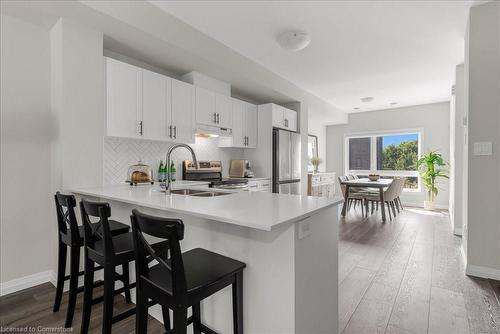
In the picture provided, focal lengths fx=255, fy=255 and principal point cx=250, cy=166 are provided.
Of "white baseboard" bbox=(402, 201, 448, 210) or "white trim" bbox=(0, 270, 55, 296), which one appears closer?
"white trim" bbox=(0, 270, 55, 296)

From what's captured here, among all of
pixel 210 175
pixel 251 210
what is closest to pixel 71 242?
pixel 251 210

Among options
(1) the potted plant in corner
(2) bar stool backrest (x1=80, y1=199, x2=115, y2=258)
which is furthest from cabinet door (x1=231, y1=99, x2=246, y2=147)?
(1) the potted plant in corner

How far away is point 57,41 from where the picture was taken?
226 cm

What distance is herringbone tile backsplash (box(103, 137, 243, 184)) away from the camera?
286 cm

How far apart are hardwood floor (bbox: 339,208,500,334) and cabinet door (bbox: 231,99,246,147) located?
2166mm

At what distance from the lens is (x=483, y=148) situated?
248 cm

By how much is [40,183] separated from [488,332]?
3.73m

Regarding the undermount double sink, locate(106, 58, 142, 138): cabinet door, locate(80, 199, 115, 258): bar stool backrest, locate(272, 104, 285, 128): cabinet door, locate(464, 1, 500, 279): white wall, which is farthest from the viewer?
locate(272, 104, 285, 128): cabinet door

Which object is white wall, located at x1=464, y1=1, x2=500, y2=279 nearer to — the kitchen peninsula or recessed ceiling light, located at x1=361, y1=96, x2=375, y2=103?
the kitchen peninsula

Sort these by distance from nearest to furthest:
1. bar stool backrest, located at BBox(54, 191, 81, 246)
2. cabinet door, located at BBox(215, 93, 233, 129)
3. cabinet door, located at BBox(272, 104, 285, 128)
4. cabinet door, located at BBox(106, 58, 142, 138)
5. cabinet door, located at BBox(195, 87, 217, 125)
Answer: bar stool backrest, located at BBox(54, 191, 81, 246)
cabinet door, located at BBox(106, 58, 142, 138)
cabinet door, located at BBox(195, 87, 217, 125)
cabinet door, located at BBox(215, 93, 233, 129)
cabinet door, located at BBox(272, 104, 285, 128)

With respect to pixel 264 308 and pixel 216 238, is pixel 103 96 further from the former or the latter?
pixel 264 308

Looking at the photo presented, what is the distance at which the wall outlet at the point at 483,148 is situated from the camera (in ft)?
8.03

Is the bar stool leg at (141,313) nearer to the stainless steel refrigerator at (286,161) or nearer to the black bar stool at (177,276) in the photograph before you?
the black bar stool at (177,276)

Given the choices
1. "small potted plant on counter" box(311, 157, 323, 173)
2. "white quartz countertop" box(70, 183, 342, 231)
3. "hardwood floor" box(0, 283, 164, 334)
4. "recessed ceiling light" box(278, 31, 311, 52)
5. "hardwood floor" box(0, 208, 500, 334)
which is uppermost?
"recessed ceiling light" box(278, 31, 311, 52)
